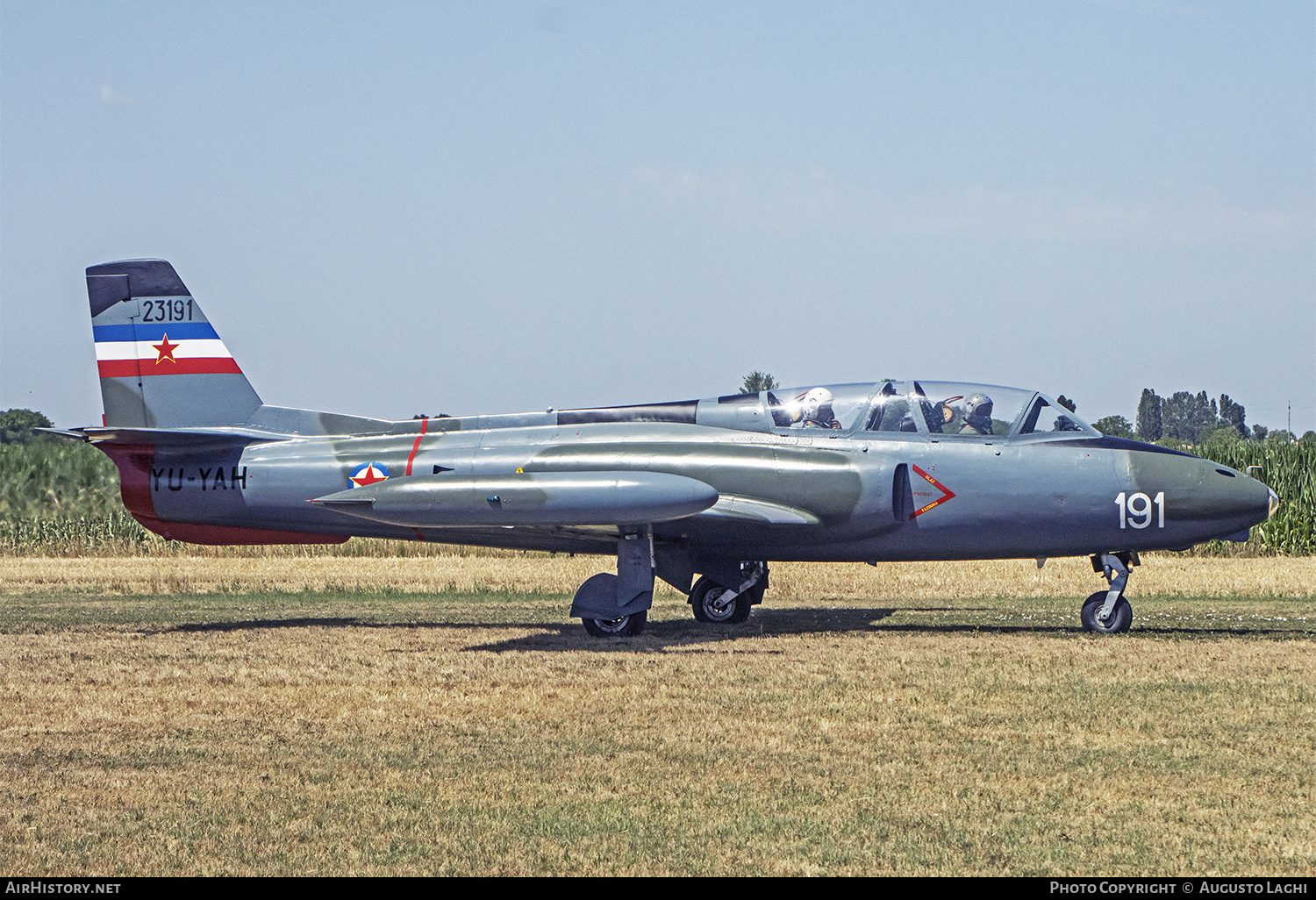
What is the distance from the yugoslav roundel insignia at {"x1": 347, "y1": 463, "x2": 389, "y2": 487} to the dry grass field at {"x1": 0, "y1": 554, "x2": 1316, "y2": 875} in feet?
5.73

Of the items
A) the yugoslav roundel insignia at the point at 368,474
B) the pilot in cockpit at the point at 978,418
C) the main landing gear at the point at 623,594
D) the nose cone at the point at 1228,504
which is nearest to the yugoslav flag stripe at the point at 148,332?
the yugoslav roundel insignia at the point at 368,474

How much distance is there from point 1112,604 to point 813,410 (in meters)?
3.87

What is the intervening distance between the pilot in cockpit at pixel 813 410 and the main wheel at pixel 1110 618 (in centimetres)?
341

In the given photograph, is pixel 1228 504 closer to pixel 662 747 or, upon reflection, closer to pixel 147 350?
pixel 662 747

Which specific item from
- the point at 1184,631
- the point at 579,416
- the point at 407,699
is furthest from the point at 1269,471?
the point at 407,699

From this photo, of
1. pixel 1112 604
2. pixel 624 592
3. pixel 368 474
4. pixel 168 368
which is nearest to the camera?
pixel 1112 604

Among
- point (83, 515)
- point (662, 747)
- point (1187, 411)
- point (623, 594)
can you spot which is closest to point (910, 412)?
point (623, 594)

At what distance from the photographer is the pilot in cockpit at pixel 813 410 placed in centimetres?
1461

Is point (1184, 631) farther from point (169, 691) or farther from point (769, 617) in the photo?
point (169, 691)

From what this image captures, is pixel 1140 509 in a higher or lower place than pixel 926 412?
lower

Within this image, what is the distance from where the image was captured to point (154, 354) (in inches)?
662

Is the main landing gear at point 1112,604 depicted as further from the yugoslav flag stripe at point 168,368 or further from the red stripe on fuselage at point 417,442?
the yugoslav flag stripe at point 168,368

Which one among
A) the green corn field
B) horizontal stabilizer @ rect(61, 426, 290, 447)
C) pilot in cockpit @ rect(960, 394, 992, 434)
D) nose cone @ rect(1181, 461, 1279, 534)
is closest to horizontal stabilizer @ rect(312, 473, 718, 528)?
horizontal stabilizer @ rect(61, 426, 290, 447)
